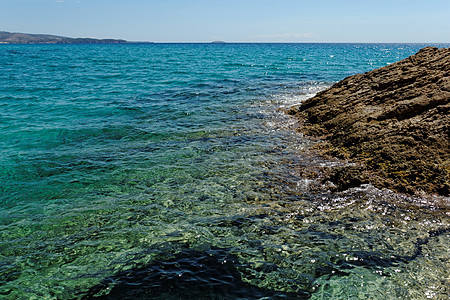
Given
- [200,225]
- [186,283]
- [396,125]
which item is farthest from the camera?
[396,125]

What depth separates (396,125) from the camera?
10.3 m

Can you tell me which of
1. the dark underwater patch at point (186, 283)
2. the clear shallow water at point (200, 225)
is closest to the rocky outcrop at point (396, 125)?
the clear shallow water at point (200, 225)

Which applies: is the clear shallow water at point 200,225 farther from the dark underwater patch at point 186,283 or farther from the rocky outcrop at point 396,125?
the rocky outcrop at point 396,125

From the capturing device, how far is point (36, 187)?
917 cm

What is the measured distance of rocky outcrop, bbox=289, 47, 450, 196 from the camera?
336 inches

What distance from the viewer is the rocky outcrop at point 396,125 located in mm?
8531

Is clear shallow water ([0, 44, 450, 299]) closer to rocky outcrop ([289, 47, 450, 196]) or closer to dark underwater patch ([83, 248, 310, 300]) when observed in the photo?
dark underwater patch ([83, 248, 310, 300])

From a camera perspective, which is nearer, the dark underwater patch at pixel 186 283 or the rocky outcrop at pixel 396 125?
the dark underwater patch at pixel 186 283

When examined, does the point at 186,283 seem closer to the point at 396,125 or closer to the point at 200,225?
the point at 200,225

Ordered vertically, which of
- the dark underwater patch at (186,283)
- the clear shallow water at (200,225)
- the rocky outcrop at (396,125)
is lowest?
the dark underwater patch at (186,283)

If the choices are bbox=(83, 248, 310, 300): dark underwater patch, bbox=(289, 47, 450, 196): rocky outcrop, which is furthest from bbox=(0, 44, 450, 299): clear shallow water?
bbox=(289, 47, 450, 196): rocky outcrop

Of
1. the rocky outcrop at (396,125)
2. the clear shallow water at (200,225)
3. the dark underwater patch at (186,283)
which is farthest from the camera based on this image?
the rocky outcrop at (396,125)

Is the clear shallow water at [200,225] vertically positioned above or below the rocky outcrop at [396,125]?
below

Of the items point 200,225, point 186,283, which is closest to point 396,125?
point 200,225
